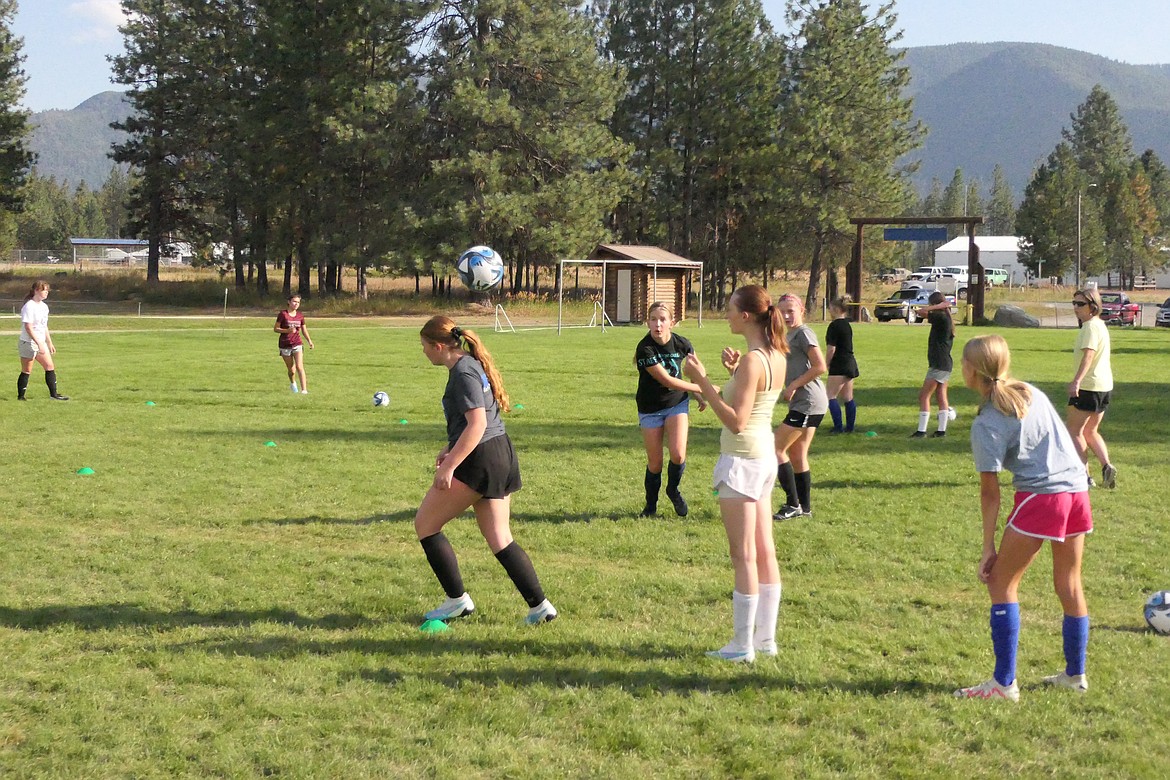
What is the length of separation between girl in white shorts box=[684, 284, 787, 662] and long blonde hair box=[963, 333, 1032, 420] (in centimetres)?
101

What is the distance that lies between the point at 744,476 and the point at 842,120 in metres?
53.6

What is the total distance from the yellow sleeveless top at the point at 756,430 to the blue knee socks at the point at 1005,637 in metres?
1.31

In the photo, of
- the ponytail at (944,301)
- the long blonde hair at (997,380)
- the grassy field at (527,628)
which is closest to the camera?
the grassy field at (527,628)

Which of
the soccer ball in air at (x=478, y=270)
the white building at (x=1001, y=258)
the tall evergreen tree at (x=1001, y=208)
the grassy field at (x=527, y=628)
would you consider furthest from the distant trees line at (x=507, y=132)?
the tall evergreen tree at (x=1001, y=208)

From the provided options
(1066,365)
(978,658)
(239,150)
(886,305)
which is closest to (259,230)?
(239,150)

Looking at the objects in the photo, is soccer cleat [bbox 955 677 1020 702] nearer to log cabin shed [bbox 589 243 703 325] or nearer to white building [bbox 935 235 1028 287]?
log cabin shed [bbox 589 243 703 325]

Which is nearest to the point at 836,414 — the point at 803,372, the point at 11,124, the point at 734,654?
the point at 803,372

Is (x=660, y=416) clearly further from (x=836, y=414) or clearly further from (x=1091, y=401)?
(x=836, y=414)

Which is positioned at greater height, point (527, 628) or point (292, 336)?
point (292, 336)

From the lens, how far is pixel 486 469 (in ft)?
19.2

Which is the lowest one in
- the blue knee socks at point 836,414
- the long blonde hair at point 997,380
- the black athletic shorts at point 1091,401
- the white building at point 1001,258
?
the blue knee socks at point 836,414

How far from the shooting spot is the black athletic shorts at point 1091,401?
9.89m

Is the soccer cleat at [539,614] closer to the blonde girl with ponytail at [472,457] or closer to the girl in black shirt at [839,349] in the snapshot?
the blonde girl with ponytail at [472,457]

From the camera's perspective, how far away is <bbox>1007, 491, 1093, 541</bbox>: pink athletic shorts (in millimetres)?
4738
